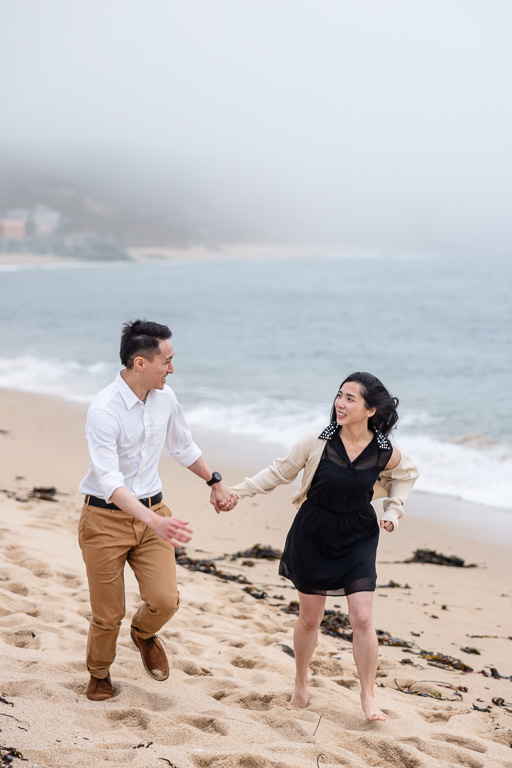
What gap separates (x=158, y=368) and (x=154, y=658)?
5.25 ft

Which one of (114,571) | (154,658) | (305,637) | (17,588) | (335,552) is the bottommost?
(17,588)

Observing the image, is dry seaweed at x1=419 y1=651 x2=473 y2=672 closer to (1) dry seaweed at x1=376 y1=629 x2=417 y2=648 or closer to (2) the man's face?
(1) dry seaweed at x1=376 y1=629 x2=417 y2=648

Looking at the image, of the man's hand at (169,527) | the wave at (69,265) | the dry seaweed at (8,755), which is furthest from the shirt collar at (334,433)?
the wave at (69,265)

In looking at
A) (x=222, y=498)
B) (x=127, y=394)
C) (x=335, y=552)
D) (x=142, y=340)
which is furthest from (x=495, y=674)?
(x=142, y=340)

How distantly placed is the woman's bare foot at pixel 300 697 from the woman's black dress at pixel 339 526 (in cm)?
53

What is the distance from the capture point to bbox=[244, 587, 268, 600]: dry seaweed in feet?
19.7

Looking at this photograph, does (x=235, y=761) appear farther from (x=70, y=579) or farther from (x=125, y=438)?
(x=70, y=579)

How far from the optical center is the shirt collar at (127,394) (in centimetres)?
372

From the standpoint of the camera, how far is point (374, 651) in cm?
379

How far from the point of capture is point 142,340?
3764mm

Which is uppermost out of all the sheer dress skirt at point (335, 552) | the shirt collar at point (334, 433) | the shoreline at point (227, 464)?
the shirt collar at point (334, 433)

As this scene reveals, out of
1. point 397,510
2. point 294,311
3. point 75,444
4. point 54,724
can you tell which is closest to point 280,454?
point 75,444

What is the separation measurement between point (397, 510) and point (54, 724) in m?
1.97

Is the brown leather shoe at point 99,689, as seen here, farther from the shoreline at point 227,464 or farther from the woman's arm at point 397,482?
the shoreline at point 227,464
